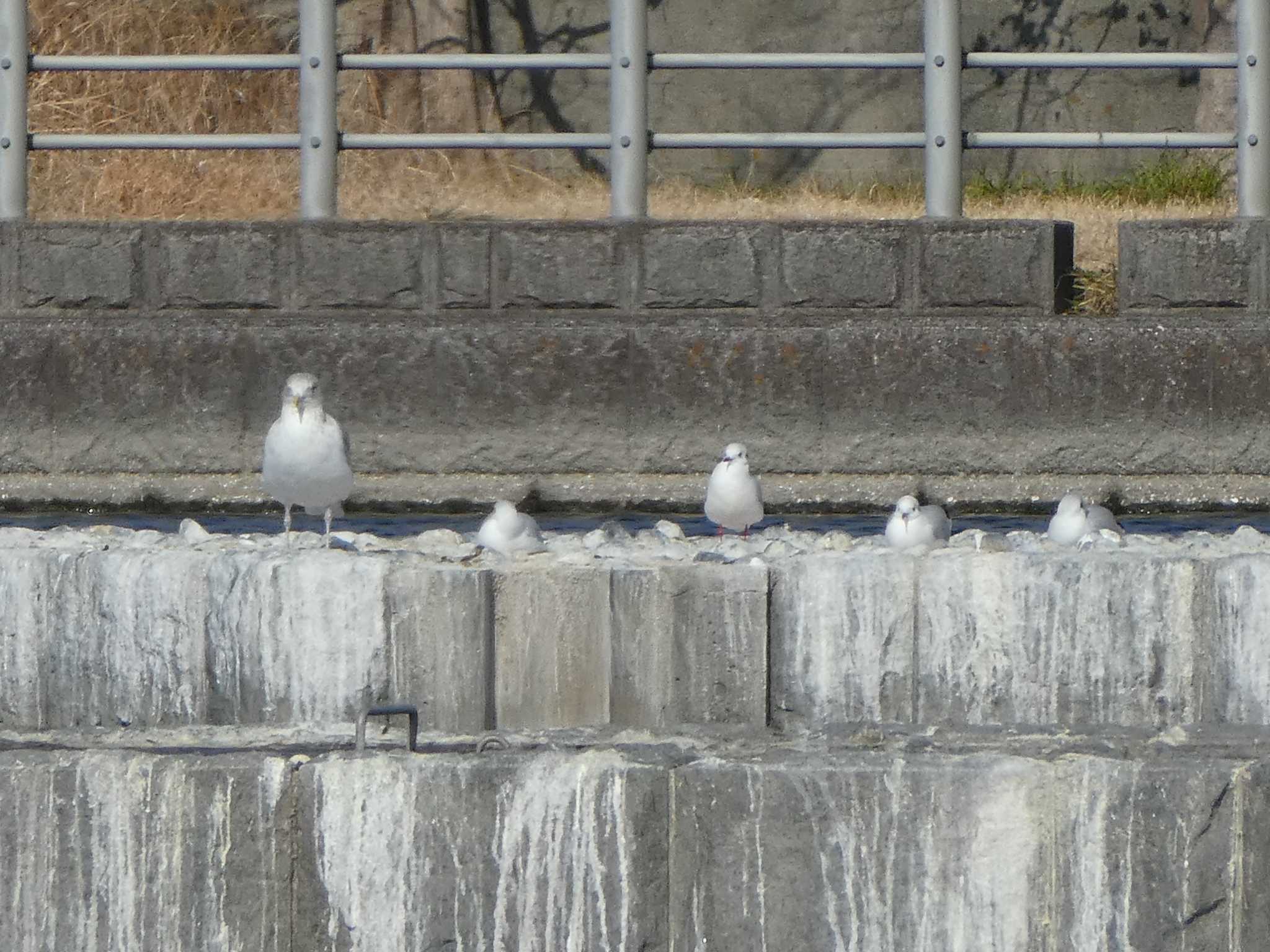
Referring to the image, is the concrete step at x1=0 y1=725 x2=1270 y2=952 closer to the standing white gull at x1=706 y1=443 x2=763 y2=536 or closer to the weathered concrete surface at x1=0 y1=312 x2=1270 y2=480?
the standing white gull at x1=706 y1=443 x2=763 y2=536

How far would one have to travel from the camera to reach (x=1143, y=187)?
12664 mm

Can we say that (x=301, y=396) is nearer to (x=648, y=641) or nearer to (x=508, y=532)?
(x=508, y=532)

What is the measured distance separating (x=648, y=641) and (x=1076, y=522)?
192cm

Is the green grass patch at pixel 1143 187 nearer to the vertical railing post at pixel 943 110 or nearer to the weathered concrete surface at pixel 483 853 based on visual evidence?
the vertical railing post at pixel 943 110

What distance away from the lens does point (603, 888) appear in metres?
4.29

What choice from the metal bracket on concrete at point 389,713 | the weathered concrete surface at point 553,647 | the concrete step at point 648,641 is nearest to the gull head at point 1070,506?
the concrete step at point 648,641

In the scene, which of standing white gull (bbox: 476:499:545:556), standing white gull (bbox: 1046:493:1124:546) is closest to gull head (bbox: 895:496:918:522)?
standing white gull (bbox: 1046:493:1124:546)

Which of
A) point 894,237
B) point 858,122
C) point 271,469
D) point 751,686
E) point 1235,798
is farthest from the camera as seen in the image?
point 858,122

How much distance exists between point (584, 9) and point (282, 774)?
447 inches

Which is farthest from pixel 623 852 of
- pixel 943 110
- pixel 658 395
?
pixel 943 110

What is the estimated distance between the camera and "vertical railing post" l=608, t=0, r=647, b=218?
27.5 ft

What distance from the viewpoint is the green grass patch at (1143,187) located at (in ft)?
40.7

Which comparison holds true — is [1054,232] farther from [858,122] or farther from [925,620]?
[858,122]

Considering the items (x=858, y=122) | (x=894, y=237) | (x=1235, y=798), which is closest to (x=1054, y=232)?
(x=894, y=237)
